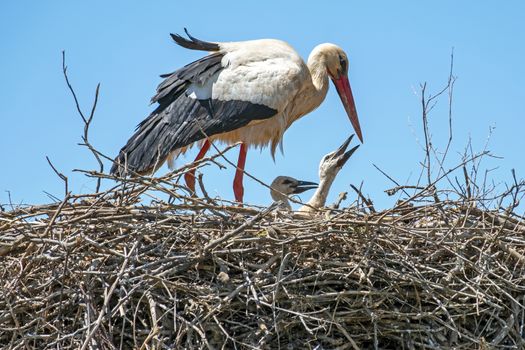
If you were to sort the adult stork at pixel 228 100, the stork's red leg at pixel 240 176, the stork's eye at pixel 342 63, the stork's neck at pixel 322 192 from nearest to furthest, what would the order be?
the stork's neck at pixel 322 192 < the adult stork at pixel 228 100 < the stork's red leg at pixel 240 176 < the stork's eye at pixel 342 63

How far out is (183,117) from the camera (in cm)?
859

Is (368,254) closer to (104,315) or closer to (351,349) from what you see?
(351,349)

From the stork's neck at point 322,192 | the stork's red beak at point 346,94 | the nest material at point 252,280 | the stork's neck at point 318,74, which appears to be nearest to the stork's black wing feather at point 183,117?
the stork's neck at point 318,74

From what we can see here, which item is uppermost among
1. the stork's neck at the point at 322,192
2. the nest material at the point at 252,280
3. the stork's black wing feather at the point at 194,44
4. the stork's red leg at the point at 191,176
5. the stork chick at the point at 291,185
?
the stork's black wing feather at the point at 194,44

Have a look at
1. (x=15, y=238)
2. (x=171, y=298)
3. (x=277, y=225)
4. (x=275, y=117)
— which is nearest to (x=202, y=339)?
(x=171, y=298)

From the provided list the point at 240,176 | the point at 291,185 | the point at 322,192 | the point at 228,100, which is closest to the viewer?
the point at 322,192

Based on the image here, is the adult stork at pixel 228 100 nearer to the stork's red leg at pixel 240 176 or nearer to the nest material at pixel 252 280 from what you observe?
the stork's red leg at pixel 240 176

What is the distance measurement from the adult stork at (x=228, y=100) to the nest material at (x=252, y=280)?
2.37m

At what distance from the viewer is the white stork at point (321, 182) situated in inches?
303

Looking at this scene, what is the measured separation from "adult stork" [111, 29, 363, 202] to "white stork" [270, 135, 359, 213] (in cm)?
73

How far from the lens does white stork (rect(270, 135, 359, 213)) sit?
7695 millimetres

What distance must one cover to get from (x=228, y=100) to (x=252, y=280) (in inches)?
122

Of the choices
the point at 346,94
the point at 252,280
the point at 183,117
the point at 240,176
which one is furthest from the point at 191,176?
the point at 252,280

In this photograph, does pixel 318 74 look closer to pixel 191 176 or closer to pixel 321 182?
pixel 191 176
